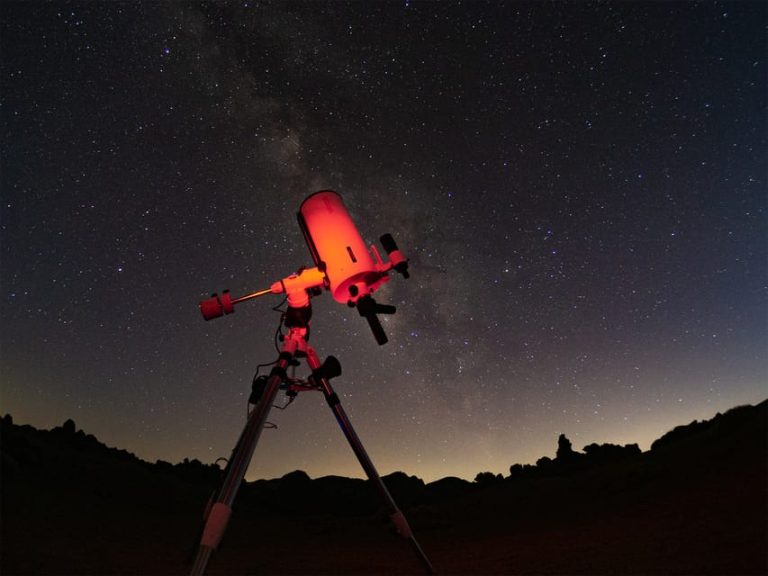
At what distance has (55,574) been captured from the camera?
429 cm

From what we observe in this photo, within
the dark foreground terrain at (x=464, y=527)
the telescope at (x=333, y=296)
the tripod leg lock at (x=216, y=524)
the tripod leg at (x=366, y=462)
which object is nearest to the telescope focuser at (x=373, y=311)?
the telescope at (x=333, y=296)

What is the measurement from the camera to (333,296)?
124 inches

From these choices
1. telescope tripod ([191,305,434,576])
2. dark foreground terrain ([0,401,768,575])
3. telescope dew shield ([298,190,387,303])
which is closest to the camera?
telescope tripod ([191,305,434,576])

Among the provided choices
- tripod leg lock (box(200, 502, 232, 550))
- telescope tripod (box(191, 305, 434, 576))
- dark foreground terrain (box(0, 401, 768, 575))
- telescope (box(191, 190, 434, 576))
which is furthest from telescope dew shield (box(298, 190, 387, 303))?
dark foreground terrain (box(0, 401, 768, 575))

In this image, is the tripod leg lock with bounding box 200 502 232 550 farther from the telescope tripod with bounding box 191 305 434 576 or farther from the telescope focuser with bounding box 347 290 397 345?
the telescope focuser with bounding box 347 290 397 345

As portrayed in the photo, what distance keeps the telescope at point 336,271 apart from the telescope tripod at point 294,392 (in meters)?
0.19

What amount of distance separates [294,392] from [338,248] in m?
1.06

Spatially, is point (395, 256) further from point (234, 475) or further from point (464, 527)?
point (464, 527)

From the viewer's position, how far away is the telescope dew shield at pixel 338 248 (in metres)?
3.00

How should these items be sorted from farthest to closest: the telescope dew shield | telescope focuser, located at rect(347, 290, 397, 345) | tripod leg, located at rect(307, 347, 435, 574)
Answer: the telescope dew shield
tripod leg, located at rect(307, 347, 435, 574)
telescope focuser, located at rect(347, 290, 397, 345)

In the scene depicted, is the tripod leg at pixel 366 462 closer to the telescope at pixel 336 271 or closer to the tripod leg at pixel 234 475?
the tripod leg at pixel 234 475

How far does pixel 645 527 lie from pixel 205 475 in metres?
20.5

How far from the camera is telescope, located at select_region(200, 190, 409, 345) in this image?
2.98 metres

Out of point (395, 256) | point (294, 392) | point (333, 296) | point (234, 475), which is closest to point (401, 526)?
point (294, 392)
